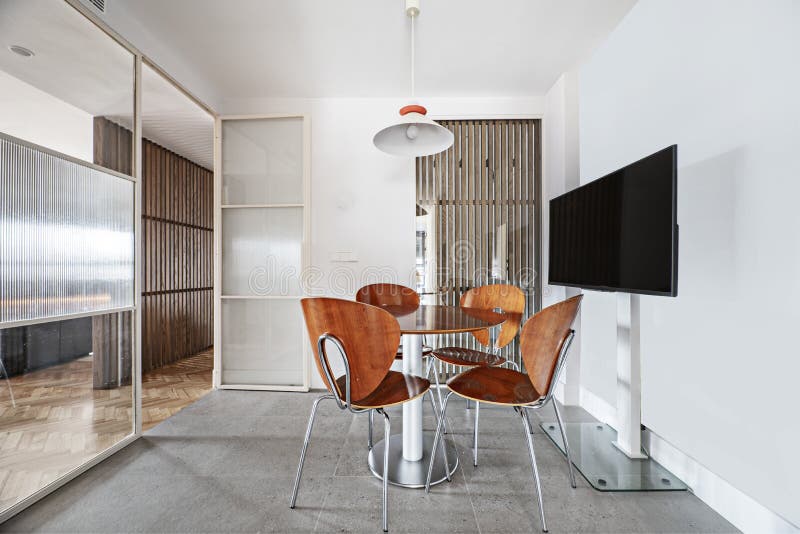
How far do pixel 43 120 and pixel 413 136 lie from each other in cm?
194

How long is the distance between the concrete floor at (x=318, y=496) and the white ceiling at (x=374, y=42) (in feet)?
9.54

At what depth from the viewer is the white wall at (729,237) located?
4.39ft

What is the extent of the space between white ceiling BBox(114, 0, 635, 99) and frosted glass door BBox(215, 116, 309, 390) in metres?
0.54

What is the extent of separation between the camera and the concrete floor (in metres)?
1.52

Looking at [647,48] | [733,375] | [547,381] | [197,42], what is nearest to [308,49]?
[197,42]

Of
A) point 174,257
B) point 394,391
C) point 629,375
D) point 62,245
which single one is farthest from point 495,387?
point 174,257

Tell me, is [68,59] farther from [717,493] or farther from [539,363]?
[717,493]

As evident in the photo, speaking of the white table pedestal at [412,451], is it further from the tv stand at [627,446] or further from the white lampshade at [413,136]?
the white lampshade at [413,136]

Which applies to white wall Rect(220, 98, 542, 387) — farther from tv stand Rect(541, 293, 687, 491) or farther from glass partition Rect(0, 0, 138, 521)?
tv stand Rect(541, 293, 687, 491)

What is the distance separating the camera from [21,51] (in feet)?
5.28

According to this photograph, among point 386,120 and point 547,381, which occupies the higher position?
point 386,120

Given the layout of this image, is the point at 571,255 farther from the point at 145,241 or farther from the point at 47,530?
the point at 145,241

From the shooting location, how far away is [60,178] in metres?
1.80

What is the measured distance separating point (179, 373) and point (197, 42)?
134 inches
